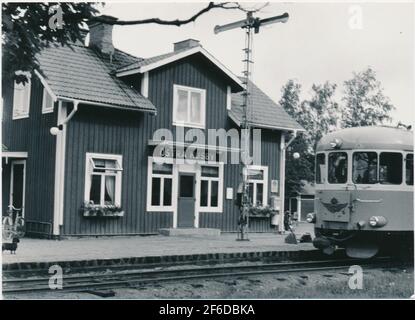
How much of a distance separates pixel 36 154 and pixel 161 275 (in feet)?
24.9

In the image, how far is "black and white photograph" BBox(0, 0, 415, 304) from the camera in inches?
362

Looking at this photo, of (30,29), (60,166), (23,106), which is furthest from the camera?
(23,106)

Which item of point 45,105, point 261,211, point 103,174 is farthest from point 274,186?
point 45,105

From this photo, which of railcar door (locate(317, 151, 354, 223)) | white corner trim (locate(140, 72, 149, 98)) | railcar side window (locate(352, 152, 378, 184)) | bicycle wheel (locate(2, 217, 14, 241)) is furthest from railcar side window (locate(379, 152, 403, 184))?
bicycle wheel (locate(2, 217, 14, 241))

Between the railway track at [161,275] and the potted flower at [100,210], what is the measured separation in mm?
5266

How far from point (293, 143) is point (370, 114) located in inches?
259

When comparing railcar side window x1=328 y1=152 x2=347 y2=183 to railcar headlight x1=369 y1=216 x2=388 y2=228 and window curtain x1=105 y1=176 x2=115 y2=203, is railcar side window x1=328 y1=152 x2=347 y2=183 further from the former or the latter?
window curtain x1=105 y1=176 x2=115 y2=203

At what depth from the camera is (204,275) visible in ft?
36.3

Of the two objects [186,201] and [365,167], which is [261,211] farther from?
[365,167]

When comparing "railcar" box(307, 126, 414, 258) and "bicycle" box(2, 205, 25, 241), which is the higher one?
"railcar" box(307, 126, 414, 258)

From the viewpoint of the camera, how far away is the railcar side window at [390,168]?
12930 millimetres

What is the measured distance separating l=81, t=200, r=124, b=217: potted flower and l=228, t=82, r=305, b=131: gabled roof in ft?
15.7

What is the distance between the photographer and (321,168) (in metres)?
14.1

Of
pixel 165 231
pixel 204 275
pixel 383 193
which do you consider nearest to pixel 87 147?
pixel 165 231
